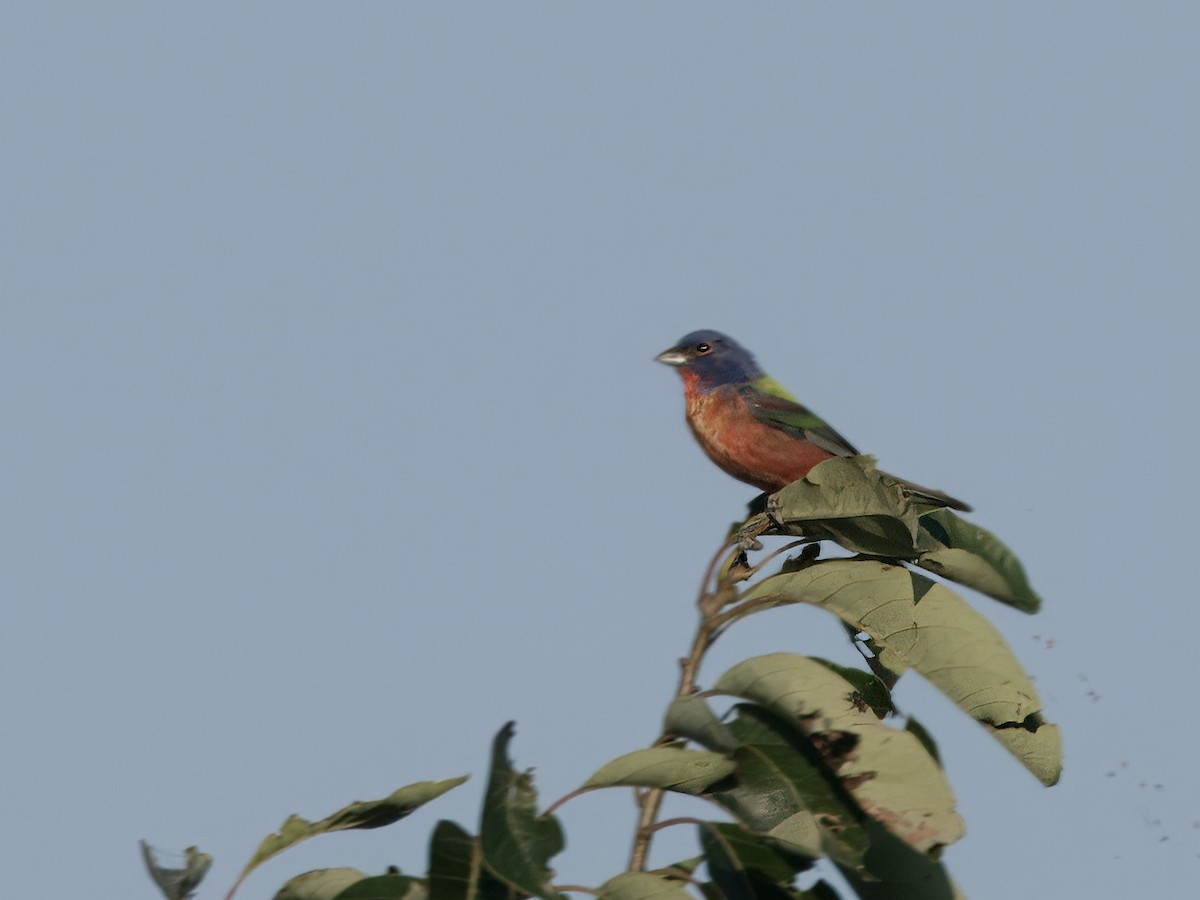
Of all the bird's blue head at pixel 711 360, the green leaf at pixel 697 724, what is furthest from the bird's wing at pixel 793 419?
the green leaf at pixel 697 724

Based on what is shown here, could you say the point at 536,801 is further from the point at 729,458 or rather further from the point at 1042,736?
the point at 729,458

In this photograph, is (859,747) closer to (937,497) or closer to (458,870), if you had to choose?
(458,870)

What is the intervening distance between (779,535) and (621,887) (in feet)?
6.48

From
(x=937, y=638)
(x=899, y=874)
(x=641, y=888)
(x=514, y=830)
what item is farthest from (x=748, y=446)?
(x=514, y=830)

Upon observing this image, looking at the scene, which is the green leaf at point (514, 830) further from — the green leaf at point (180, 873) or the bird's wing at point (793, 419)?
the bird's wing at point (793, 419)

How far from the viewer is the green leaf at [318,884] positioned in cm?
380

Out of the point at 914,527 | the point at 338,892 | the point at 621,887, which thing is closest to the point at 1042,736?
the point at 914,527

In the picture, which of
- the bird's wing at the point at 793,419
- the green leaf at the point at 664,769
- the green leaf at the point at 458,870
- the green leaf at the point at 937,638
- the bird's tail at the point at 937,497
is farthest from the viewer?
the bird's wing at the point at 793,419

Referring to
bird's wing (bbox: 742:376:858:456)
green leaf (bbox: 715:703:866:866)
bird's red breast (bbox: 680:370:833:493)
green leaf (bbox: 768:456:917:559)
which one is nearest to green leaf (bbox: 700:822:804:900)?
green leaf (bbox: 715:703:866:866)

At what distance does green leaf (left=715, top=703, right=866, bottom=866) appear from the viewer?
11.6ft

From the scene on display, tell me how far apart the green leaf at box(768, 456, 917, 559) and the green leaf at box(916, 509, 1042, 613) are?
0.29 ft

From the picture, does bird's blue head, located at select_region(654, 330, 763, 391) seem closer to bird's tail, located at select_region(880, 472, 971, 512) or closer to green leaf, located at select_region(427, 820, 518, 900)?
bird's tail, located at select_region(880, 472, 971, 512)

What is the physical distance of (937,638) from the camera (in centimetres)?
426

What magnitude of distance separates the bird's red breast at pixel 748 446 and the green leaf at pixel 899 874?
3.59 metres
